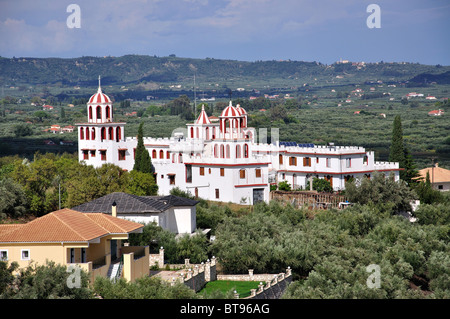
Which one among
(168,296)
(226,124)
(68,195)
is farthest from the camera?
(226,124)

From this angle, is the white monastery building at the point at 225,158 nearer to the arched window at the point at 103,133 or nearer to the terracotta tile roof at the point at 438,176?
the arched window at the point at 103,133

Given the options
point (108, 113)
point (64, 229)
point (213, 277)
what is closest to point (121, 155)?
point (108, 113)

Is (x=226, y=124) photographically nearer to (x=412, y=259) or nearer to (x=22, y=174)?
(x=22, y=174)

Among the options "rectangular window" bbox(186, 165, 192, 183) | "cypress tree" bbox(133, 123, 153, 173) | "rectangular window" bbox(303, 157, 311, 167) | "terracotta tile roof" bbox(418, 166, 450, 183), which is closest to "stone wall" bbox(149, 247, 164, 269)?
"rectangular window" bbox(186, 165, 192, 183)

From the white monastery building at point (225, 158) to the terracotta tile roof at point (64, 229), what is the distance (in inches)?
977

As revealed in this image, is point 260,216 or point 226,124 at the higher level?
point 226,124

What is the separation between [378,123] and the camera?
18275 centimetres

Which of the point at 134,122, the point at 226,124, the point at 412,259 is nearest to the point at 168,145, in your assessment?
the point at 226,124

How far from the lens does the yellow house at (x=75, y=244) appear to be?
115 ft

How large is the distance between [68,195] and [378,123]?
134 m

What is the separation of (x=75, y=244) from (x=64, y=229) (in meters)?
1.16

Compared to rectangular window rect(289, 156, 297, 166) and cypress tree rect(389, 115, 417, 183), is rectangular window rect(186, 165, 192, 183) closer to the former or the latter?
rectangular window rect(289, 156, 297, 166)

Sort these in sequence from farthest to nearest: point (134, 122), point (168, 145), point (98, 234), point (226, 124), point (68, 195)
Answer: point (134, 122) < point (168, 145) < point (226, 124) < point (68, 195) < point (98, 234)

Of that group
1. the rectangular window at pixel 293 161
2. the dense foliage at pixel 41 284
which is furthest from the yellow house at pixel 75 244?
the rectangular window at pixel 293 161
